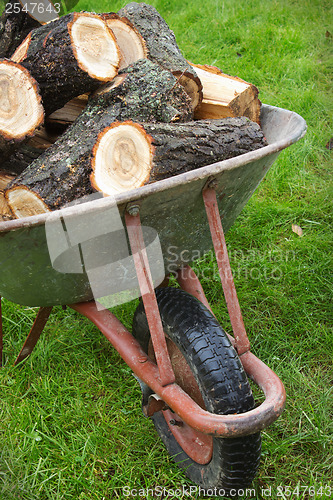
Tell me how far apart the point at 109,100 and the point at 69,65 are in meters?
0.19

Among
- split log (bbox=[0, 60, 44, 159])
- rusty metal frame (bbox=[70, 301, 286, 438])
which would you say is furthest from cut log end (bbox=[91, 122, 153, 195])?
rusty metal frame (bbox=[70, 301, 286, 438])

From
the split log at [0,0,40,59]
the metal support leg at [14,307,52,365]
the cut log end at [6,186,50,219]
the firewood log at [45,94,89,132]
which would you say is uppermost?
the split log at [0,0,40,59]

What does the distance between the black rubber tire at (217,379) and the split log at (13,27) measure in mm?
1512

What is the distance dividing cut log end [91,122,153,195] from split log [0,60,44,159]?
402 millimetres

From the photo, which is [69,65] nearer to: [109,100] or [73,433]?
[109,100]

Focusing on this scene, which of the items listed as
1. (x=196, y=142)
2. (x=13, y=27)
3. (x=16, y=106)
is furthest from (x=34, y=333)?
(x=13, y=27)

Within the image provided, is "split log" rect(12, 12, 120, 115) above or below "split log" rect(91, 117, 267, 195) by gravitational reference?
above

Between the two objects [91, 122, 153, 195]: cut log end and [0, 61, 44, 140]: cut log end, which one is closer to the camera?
[91, 122, 153, 195]: cut log end

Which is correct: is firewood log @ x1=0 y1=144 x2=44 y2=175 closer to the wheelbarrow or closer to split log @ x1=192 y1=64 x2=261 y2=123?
the wheelbarrow

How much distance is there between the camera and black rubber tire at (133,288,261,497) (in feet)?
4.37

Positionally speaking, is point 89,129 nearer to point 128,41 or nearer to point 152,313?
point 128,41

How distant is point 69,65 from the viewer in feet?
5.41

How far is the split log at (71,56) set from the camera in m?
1.66

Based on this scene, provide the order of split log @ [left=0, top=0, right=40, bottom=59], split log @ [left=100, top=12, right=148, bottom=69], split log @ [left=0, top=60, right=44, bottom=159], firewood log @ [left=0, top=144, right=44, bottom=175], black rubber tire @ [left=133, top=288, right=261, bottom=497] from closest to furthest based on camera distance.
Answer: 1. black rubber tire @ [left=133, top=288, right=261, bottom=497]
2. split log @ [left=0, top=60, right=44, bottom=159]
3. firewood log @ [left=0, top=144, right=44, bottom=175]
4. split log @ [left=100, top=12, right=148, bottom=69]
5. split log @ [left=0, top=0, right=40, bottom=59]
